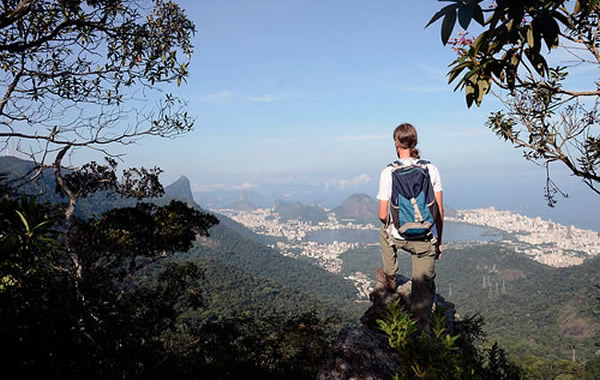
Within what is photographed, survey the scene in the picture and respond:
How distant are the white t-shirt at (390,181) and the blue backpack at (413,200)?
2.9 inches

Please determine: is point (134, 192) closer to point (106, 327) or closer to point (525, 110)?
point (106, 327)

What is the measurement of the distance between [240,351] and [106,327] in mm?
9214

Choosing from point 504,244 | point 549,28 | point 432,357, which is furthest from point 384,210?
point 504,244

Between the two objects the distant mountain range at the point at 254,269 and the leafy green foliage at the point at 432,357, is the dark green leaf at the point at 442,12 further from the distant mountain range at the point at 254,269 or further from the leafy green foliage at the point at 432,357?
the distant mountain range at the point at 254,269

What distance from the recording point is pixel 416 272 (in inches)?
136

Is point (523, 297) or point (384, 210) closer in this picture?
point (384, 210)

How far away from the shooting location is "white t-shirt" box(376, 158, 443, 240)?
3.29m

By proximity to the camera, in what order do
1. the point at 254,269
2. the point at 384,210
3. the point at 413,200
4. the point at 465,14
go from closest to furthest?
the point at 465,14, the point at 413,200, the point at 384,210, the point at 254,269

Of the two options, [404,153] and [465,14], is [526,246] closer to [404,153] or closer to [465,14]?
[404,153]

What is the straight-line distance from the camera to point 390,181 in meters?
3.35

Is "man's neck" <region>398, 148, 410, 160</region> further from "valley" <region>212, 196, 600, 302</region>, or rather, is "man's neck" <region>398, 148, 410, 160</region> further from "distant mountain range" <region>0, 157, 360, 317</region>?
"valley" <region>212, 196, 600, 302</region>

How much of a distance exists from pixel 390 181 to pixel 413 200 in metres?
0.32

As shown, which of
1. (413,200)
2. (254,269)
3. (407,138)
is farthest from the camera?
(254,269)

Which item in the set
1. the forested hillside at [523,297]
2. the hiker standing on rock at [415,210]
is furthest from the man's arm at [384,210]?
the forested hillside at [523,297]
